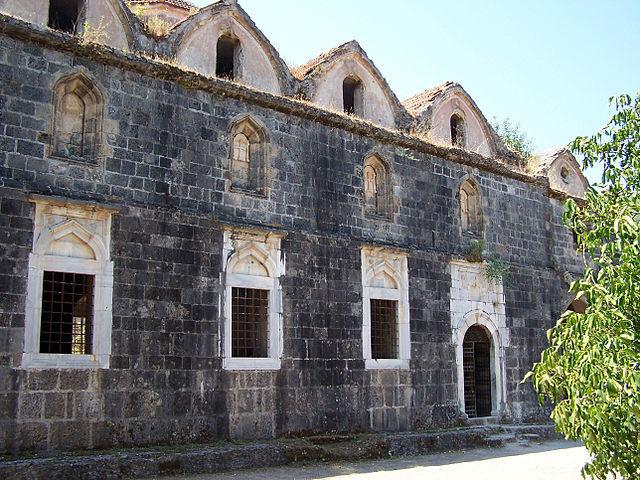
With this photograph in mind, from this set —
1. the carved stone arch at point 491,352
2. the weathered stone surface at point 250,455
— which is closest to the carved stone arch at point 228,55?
the weathered stone surface at point 250,455

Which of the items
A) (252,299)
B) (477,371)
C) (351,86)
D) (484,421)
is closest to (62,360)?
(252,299)

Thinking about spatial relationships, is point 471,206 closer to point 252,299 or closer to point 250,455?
point 252,299

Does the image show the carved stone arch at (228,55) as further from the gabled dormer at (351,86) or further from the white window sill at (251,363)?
the white window sill at (251,363)

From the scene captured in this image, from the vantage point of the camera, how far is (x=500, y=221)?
1789cm

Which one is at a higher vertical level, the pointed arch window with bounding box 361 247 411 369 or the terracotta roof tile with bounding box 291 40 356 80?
the terracotta roof tile with bounding box 291 40 356 80

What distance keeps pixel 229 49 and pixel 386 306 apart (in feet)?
20.3

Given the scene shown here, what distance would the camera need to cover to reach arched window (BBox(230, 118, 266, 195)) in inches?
518

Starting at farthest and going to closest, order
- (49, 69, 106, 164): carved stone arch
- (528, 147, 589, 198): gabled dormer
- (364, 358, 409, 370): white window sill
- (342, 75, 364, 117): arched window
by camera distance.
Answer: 1. (528, 147, 589, 198): gabled dormer
2. (342, 75, 364, 117): arched window
3. (364, 358, 409, 370): white window sill
4. (49, 69, 106, 164): carved stone arch

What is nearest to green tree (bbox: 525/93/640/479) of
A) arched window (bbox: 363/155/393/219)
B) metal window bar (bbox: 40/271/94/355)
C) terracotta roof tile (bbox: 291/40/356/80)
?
metal window bar (bbox: 40/271/94/355)

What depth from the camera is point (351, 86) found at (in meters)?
16.2

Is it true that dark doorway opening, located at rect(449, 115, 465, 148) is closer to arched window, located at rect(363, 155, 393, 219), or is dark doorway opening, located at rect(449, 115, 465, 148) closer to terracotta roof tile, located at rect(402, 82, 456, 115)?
terracotta roof tile, located at rect(402, 82, 456, 115)

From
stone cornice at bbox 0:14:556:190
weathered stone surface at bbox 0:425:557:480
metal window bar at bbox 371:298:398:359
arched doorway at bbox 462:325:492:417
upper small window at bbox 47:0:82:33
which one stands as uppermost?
upper small window at bbox 47:0:82:33

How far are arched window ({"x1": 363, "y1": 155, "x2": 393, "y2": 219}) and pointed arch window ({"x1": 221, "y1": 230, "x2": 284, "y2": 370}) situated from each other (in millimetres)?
3056

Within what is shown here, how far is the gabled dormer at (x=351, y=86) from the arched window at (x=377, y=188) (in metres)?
1.13
